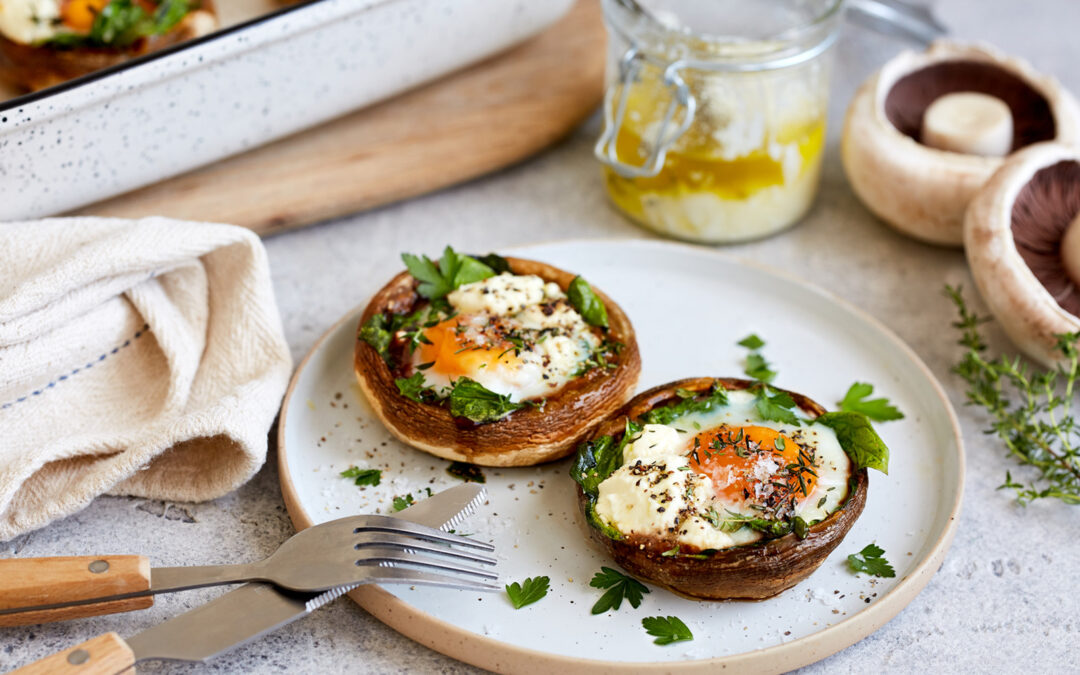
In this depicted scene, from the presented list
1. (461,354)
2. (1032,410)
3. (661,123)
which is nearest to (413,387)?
(461,354)

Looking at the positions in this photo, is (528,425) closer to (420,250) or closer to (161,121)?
(420,250)

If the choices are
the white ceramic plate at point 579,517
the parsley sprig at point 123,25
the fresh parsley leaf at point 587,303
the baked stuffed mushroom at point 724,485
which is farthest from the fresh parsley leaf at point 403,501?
→ the parsley sprig at point 123,25

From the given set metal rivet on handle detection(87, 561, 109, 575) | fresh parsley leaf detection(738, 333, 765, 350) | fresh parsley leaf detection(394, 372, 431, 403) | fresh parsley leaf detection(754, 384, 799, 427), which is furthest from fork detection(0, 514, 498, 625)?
fresh parsley leaf detection(738, 333, 765, 350)

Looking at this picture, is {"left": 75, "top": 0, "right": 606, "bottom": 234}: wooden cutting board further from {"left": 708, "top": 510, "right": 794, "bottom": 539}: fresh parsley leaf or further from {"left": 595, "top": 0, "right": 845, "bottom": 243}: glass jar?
{"left": 708, "top": 510, "right": 794, "bottom": 539}: fresh parsley leaf

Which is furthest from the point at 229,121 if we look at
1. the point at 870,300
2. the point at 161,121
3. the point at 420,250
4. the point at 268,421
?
the point at 870,300

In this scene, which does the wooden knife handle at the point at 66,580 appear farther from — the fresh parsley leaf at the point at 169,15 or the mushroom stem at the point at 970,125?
the mushroom stem at the point at 970,125

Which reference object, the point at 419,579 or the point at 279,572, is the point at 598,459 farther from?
the point at 279,572

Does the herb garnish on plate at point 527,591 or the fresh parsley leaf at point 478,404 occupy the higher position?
the fresh parsley leaf at point 478,404
